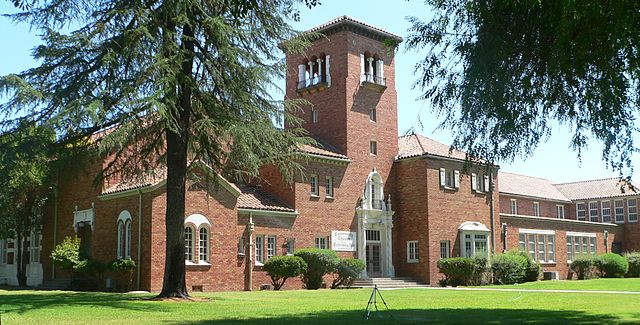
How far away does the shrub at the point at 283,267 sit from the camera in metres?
33.6

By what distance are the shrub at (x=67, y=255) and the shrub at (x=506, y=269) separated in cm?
2287

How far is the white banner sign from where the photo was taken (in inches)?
1523

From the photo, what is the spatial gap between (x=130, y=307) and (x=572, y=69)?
12.9 m

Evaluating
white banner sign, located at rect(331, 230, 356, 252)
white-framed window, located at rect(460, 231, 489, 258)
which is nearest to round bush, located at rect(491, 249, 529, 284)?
white-framed window, located at rect(460, 231, 489, 258)

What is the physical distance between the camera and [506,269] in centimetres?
4184

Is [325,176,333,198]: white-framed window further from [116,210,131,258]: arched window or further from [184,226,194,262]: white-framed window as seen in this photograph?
[116,210,131,258]: arched window

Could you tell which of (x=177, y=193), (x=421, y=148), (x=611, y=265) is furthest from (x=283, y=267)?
(x=611, y=265)

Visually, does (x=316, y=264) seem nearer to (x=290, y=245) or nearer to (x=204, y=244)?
(x=290, y=245)

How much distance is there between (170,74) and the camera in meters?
21.3

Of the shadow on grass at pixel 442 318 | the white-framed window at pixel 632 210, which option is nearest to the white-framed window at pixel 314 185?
the shadow on grass at pixel 442 318

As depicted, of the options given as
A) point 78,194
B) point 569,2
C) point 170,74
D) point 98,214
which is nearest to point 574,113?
point 569,2

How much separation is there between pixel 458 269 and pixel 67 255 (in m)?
20.6

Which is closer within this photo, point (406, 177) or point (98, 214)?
point (98, 214)

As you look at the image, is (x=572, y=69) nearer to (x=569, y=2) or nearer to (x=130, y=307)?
(x=569, y=2)
